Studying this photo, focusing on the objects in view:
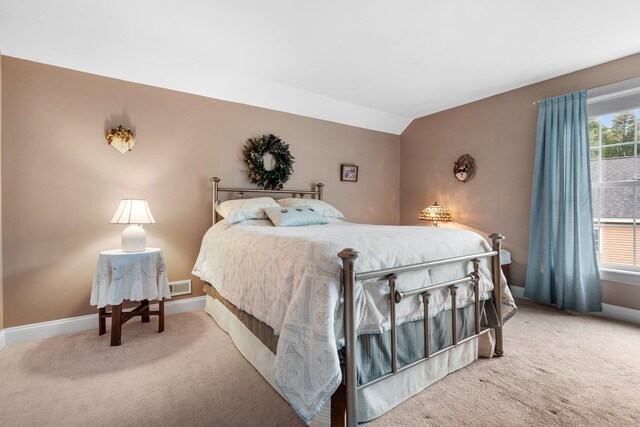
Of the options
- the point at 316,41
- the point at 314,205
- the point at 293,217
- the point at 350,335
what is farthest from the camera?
the point at 314,205

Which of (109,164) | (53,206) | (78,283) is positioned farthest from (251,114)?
(78,283)

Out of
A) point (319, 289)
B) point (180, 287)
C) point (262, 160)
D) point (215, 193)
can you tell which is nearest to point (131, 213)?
point (215, 193)

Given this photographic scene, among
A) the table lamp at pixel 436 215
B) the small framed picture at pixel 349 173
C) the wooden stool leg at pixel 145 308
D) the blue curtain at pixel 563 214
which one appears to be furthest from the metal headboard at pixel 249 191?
the blue curtain at pixel 563 214

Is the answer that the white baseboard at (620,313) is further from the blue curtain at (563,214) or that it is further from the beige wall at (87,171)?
the beige wall at (87,171)

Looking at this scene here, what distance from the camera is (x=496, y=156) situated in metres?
3.88

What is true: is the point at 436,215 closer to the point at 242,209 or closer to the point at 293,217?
the point at 293,217

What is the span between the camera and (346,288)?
52.9 inches

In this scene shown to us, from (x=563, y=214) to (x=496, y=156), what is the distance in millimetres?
1073

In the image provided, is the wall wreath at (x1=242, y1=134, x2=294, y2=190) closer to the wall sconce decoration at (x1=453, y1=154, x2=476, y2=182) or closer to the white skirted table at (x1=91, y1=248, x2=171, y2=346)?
the white skirted table at (x1=91, y1=248, x2=171, y2=346)

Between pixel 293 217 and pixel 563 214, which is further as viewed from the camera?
pixel 563 214

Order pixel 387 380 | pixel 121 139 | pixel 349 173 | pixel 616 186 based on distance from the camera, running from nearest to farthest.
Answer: pixel 387 380 < pixel 121 139 < pixel 616 186 < pixel 349 173

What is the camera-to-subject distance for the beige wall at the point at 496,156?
317 centimetres

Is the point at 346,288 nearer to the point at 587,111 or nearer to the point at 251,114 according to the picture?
the point at 251,114

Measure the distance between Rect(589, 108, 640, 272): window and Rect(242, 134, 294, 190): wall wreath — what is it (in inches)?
131
